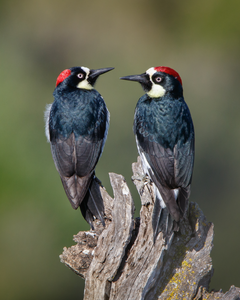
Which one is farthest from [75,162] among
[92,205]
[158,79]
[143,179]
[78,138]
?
[158,79]

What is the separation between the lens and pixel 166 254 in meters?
4.01

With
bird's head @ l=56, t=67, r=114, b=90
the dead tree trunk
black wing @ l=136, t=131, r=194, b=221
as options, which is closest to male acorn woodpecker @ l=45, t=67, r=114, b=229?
bird's head @ l=56, t=67, r=114, b=90

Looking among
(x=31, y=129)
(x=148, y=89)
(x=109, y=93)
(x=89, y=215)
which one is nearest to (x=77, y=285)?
(x=31, y=129)

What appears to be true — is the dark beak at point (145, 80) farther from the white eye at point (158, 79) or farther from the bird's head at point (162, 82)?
the white eye at point (158, 79)

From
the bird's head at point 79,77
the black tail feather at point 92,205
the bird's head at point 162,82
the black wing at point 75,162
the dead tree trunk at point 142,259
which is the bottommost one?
the dead tree trunk at point 142,259

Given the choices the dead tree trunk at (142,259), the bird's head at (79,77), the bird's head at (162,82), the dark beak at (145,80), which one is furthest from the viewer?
the bird's head at (79,77)

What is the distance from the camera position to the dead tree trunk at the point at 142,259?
12.4ft

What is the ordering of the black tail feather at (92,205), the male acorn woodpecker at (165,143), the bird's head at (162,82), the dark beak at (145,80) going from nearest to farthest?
1. the male acorn woodpecker at (165,143)
2. the black tail feather at (92,205)
3. the bird's head at (162,82)
4. the dark beak at (145,80)

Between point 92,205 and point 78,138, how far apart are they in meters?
0.82

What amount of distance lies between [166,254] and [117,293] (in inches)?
25.7

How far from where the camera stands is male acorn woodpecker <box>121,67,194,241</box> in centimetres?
400

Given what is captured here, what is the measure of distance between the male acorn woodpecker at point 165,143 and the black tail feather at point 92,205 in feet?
2.07

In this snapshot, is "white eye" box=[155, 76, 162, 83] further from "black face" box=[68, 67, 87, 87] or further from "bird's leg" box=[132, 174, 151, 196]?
"bird's leg" box=[132, 174, 151, 196]

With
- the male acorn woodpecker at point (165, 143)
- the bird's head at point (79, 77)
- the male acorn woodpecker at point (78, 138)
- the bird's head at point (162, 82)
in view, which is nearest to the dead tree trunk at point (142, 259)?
the male acorn woodpecker at point (165, 143)
